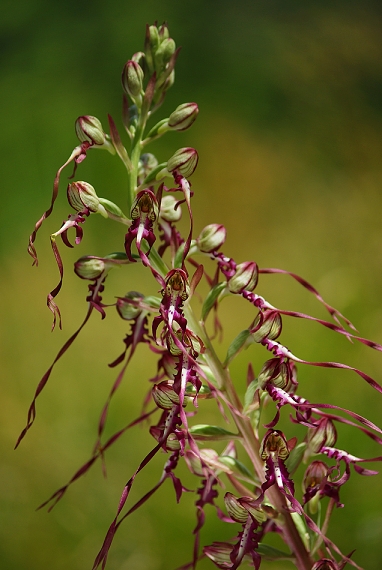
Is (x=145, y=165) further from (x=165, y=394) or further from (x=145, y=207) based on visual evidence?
(x=165, y=394)

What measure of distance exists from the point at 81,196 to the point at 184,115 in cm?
11

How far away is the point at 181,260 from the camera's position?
0.47m

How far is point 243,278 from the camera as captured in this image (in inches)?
18.4

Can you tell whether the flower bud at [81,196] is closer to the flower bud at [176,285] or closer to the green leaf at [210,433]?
the flower bud at [176,285]

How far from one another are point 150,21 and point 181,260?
39.0 inches

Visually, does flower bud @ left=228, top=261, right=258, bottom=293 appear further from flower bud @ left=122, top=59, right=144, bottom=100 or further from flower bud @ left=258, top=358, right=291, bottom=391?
flower bud @ left=122, top=59, right=144, bottom=100

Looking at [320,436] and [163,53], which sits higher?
[163,53]

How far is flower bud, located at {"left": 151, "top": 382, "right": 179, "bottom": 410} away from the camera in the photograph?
420 mm

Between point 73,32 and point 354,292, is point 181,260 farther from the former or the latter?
point 73,32

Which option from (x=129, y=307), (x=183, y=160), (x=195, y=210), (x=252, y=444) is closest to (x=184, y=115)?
(x=183, y=160)

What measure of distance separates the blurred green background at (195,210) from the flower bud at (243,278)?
689 mm

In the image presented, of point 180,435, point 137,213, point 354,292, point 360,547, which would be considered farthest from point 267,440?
point 354,292

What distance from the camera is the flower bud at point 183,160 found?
454 mm

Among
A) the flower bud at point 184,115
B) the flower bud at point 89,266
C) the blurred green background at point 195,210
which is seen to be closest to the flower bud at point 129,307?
the flower bud at point 89,266
